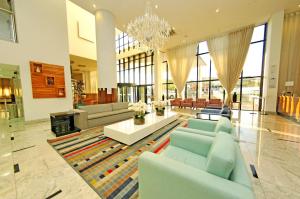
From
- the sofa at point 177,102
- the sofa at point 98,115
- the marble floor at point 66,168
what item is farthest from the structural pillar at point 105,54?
the sofa at point 177,102

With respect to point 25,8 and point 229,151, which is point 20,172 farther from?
point 25,8

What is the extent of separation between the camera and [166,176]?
1.01 meters

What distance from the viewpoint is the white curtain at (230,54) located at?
636 cm

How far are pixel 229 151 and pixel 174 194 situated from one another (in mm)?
562

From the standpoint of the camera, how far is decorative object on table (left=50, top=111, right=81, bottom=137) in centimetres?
354

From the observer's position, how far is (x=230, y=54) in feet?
22.1

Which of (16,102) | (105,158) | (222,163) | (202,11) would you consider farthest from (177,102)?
(16,102)

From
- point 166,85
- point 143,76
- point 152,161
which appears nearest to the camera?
point 152,161

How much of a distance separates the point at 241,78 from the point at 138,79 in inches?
307

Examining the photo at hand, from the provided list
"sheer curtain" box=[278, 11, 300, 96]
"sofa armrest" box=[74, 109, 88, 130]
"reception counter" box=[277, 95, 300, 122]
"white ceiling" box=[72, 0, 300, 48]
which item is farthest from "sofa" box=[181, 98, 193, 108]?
"sofa armrest" box=[74, 109, 88, 130]

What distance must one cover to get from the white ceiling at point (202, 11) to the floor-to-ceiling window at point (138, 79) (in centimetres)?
430

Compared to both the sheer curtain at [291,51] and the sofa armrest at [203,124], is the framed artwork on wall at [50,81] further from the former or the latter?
the sheer curtain at [291,51]

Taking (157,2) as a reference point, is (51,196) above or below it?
below

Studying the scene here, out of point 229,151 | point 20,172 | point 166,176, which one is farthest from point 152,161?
point 20,172
